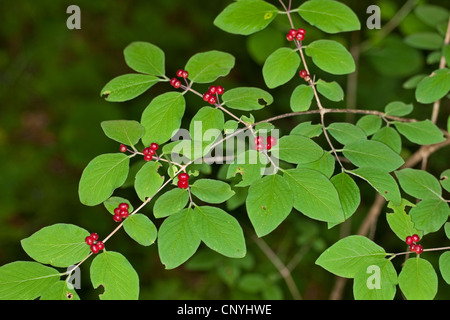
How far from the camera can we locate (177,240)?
0.97m

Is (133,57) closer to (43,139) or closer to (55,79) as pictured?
(55,79)

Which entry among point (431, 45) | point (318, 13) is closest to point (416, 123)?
point (318, 13)

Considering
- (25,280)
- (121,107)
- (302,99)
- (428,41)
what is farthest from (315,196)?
(121,107)

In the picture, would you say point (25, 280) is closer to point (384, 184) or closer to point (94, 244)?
point (94, 244)

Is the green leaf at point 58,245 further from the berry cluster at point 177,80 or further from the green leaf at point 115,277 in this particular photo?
the berry cluster at point 177,80

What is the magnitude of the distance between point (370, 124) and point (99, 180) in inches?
30.3

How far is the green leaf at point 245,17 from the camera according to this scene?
46.3 inches

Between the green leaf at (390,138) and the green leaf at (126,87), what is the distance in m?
0.65

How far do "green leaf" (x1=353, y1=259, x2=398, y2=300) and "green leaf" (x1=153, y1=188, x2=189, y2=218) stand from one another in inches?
16.6

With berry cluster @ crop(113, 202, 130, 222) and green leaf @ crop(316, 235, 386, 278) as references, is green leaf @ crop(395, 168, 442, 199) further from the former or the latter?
berry cluster @ crop(113, 202, 130, 222)

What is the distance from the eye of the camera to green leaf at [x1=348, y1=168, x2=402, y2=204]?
102cm

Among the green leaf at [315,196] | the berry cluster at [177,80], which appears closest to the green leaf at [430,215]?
the green leaf at [315,196]

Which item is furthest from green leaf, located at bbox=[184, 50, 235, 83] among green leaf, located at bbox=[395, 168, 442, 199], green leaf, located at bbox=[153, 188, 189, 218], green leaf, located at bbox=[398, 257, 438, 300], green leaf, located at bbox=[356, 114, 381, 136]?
green leaf, located at bbox=[398, 257, 438, 300]

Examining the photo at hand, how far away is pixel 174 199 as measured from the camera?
103 cm
